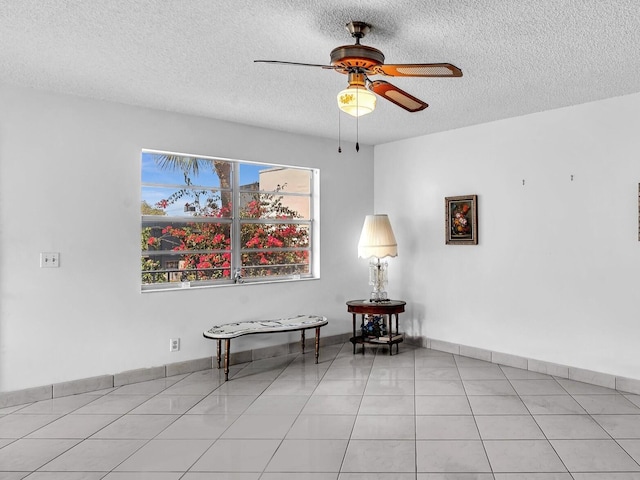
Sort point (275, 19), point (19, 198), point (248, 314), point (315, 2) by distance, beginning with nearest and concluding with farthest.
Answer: point (315, 2) → point (275, 19) → point (19, 198) → point (248, 314)

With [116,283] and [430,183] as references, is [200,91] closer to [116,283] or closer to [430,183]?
[116,283]

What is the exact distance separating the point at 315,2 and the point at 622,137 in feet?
9.79

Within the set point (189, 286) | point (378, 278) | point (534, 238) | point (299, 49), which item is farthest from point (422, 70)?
point (378, 278)

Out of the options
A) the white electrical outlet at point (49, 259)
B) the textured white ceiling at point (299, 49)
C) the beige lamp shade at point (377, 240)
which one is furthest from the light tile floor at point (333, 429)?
the textured white ceiling at point (299, 49)

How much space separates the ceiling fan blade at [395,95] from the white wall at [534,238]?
2120 millimetres

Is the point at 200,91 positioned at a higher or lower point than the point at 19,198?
higher

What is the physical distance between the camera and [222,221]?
4.80m

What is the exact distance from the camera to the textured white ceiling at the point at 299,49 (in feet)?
7.82

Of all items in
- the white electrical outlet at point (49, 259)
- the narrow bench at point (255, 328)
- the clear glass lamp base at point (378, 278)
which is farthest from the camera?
Result: the clear glass lamp base at point (378, 278)

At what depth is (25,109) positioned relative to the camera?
3598 mm

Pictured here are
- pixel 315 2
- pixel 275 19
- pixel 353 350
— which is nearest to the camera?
pixel 315 2

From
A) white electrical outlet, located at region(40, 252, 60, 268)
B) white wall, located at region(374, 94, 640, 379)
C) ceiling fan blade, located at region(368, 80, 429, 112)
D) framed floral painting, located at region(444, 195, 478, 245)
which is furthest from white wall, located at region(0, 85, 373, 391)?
ceiling fan blade, located at region(368, 80, 429, 112)

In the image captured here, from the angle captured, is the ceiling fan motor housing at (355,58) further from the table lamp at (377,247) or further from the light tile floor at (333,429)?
the table lamp at (377,247)

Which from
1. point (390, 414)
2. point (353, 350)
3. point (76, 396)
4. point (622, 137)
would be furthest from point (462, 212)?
point (76, 396)
